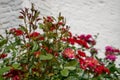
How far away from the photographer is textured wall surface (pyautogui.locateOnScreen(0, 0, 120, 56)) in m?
5.01

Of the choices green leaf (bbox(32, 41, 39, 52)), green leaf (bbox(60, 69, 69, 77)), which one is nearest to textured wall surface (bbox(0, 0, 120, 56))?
green leaf (bbox(32, 41, 39, 52))

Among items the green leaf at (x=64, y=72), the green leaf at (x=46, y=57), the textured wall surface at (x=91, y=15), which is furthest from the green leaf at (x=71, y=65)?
the textured wall surface at (x=91, y=15)

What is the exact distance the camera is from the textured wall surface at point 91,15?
197 inches

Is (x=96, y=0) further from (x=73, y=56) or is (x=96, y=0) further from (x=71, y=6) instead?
(x=73, y=56)

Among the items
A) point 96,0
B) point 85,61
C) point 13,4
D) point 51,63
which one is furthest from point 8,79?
point 96,0

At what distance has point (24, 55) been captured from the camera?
228cm

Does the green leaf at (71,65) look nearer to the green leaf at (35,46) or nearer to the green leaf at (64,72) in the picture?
the green leaf at (64,72)

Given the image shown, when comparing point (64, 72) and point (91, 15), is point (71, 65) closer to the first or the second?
point (64, 72)

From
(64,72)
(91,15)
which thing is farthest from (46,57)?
(91,15)

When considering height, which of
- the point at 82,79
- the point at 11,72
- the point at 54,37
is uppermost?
the point at 54,37

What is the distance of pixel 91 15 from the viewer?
17.4 feet

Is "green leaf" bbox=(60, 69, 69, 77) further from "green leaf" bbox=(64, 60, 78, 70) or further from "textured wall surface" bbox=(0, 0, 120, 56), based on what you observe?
"textured wall surface" bbox=(0, 0, 120, 56)

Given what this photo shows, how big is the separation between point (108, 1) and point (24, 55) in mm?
3465

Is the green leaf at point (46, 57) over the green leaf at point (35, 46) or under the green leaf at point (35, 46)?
Result: under
